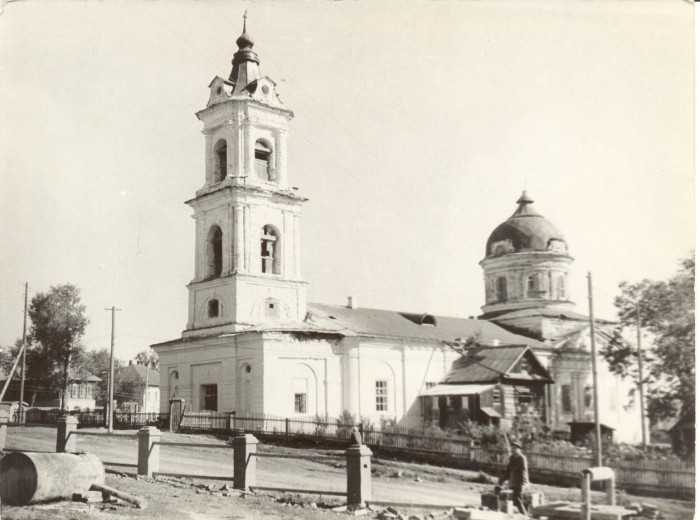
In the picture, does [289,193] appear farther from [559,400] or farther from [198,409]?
[559,400]

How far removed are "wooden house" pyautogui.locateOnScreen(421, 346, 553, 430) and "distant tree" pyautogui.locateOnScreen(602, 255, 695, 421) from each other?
388 inches

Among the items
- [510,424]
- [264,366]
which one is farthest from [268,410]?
[510,424]

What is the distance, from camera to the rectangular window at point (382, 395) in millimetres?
23484

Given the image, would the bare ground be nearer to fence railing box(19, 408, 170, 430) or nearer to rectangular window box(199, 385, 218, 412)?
fence railing box(19, 408, 170, 430)

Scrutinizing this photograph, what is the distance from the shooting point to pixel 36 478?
10.0m

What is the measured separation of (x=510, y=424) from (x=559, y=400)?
1.81 metres

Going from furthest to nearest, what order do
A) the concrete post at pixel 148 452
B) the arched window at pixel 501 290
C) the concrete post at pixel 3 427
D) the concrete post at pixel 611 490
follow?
1. the arched window at pixel 501 290
2. the concrete post at pixel 3 427
3. the concrete post at pixel 148 452
4. the concrete post at pixel 611 490

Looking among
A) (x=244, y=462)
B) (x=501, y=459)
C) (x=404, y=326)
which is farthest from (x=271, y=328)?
(x=501, y=459)

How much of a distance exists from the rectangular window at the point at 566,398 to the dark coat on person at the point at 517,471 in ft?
30.2

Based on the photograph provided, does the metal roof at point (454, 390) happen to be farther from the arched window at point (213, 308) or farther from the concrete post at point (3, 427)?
the concrete post at point (3, 427)

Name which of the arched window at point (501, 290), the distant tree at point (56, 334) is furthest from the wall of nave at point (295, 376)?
the arched window at point (501, 290)

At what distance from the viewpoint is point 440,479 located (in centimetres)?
1214

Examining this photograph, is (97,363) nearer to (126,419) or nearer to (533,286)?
(126,419)

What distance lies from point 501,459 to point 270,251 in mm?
12126
